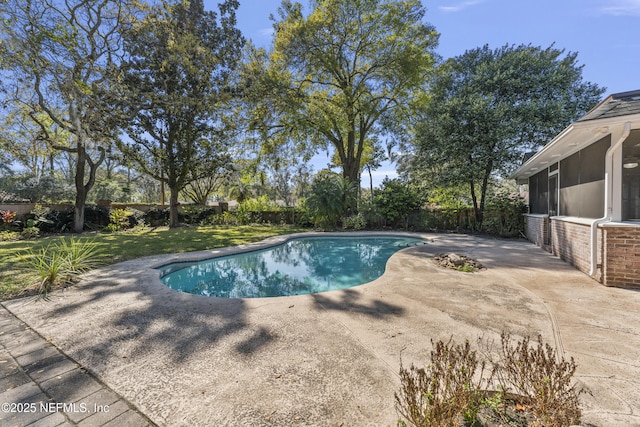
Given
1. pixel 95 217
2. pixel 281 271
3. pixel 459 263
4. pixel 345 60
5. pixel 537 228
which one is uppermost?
pixel 345 60

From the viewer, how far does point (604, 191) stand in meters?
4.70

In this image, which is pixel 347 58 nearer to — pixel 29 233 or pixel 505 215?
pixel 505 215

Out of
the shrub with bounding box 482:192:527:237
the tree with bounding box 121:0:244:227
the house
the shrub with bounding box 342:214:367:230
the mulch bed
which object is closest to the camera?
the house

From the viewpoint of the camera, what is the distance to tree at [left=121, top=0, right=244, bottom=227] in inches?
465

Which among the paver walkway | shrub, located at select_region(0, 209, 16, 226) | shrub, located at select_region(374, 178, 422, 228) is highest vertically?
shrub, located at select_region(374, 178, 422, 228)

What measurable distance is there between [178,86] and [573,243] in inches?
615

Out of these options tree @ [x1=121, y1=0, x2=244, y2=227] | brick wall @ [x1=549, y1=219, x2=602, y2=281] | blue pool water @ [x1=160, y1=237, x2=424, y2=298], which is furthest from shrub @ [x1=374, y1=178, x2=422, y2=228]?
tree @ [x1=121, y1=0, x2=244, y2=227]

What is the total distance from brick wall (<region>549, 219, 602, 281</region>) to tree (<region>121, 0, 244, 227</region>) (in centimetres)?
1330

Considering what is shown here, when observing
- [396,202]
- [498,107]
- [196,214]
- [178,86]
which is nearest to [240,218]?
[196,214]

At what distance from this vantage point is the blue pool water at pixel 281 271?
218 inches

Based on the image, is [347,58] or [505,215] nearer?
[505,215]

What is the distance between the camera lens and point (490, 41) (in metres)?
12.1

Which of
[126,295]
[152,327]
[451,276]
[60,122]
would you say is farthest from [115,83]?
[451,276]

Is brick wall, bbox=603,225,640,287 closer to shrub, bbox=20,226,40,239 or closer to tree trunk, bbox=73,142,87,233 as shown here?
shrub, bbox=20,226,40,239
